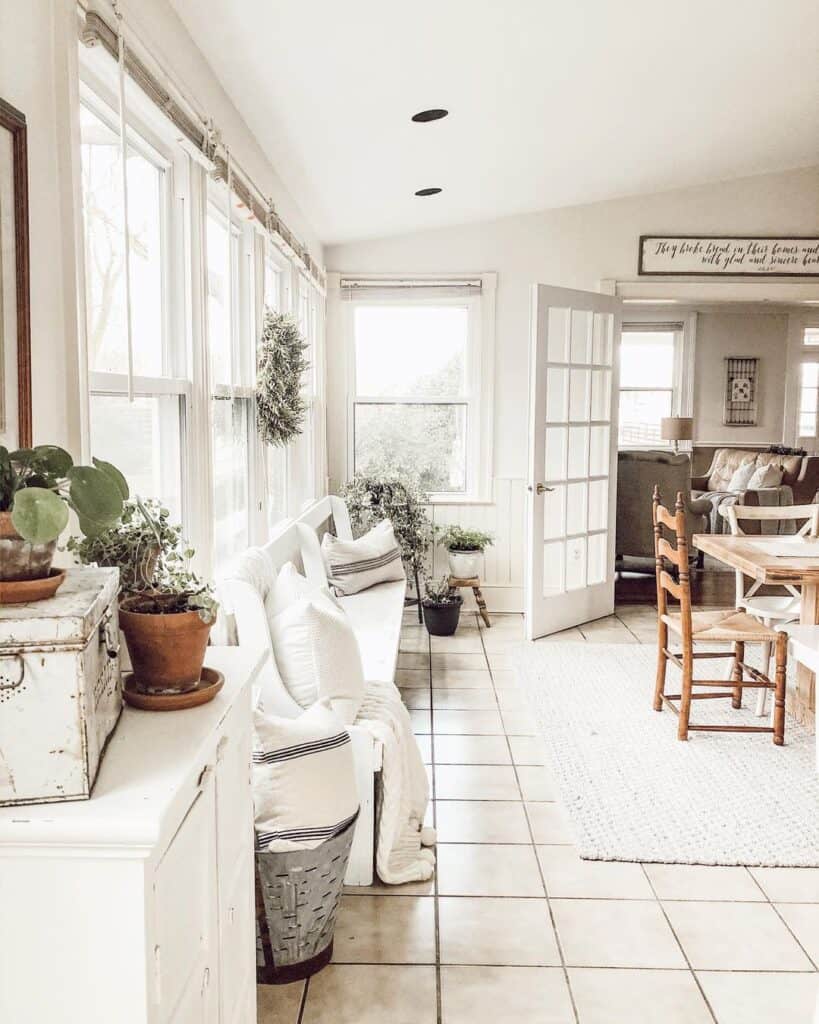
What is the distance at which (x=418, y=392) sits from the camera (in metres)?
6.27

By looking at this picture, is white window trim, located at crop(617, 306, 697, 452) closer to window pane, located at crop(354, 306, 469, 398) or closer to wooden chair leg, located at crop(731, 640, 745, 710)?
window pane, located at crop(354, 306, 469, 398)

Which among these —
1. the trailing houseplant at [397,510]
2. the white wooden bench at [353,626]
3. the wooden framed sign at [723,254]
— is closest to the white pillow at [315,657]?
the white wooden bench at [353,626]

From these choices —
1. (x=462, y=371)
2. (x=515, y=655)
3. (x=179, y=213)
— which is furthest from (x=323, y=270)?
(x=179, y=213)

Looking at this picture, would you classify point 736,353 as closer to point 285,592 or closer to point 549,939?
point 285,592

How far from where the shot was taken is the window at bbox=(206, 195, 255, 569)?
10.5 feet

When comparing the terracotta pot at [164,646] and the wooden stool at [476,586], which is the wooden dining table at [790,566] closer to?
the wooden stool at [476,586]

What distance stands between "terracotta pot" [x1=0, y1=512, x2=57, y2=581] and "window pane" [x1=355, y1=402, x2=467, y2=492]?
513cm

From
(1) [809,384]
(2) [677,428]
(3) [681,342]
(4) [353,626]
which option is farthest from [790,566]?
(1) [809,384]

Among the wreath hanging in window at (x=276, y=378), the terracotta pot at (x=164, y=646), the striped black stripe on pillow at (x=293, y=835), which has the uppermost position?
the wreath hanging in window at (x=276, y=378)

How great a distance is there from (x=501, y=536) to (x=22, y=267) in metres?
4.97

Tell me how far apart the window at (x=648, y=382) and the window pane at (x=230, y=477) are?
737 centimetres

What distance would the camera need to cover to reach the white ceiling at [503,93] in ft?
9.40

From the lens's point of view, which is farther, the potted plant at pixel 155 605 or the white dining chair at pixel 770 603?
the white dining chair at pixel 770 603

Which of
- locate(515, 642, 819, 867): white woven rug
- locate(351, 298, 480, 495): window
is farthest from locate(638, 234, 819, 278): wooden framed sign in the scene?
locate(515, 642, 819, 867): white woven rug
